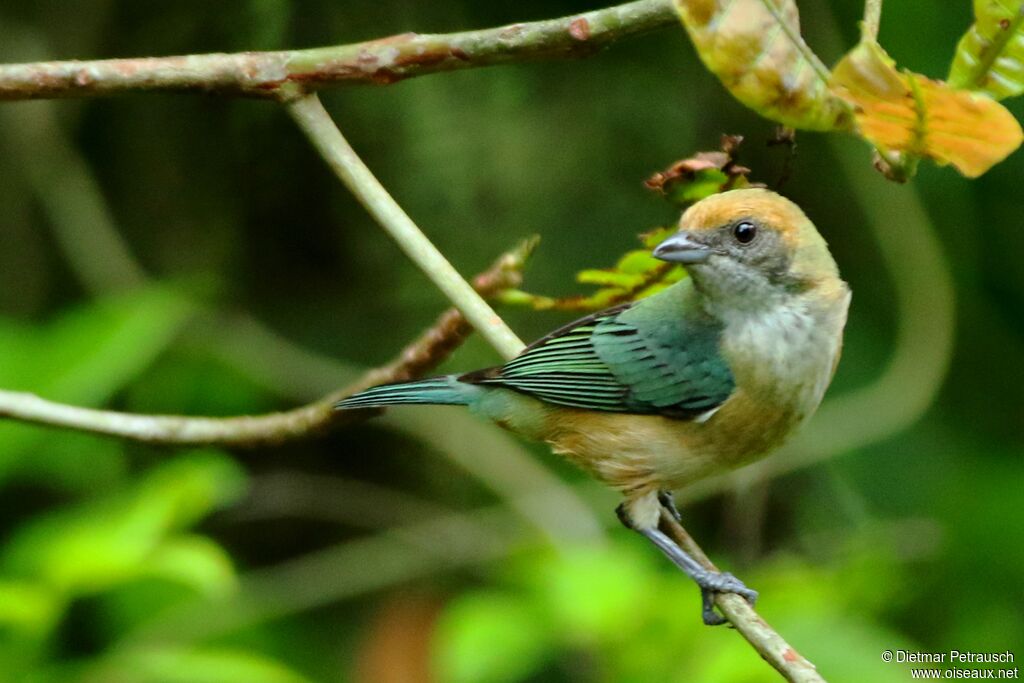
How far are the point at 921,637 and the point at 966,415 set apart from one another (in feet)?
3.18

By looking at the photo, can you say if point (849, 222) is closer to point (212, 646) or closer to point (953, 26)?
point (953, 26)

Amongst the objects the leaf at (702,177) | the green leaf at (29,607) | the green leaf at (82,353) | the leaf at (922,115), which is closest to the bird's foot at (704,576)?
the leaf at (702,177)

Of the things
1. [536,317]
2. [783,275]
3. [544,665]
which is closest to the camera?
[783,275]

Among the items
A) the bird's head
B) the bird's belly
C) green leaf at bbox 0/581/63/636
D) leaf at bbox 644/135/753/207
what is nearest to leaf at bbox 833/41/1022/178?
leaf at bbox 644/135/753/207

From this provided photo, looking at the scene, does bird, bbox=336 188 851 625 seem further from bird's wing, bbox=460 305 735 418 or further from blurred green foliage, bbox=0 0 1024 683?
blurred green foliage, bbox=0 0 1024 683

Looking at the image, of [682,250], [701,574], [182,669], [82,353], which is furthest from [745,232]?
[82,353]

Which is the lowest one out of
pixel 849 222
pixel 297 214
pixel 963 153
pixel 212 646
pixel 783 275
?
pixel 963 153

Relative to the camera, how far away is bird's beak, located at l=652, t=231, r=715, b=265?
2.60 m

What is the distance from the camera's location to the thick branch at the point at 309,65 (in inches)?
88.0

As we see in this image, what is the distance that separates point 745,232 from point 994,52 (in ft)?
3.49

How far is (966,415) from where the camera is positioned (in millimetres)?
5160

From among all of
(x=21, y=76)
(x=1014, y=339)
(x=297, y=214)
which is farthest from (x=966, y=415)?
(x=21, y=76)

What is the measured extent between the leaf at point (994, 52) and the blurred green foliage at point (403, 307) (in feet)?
8.51

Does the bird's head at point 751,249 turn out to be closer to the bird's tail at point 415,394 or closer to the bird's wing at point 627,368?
the bird's wing at point 627,368
